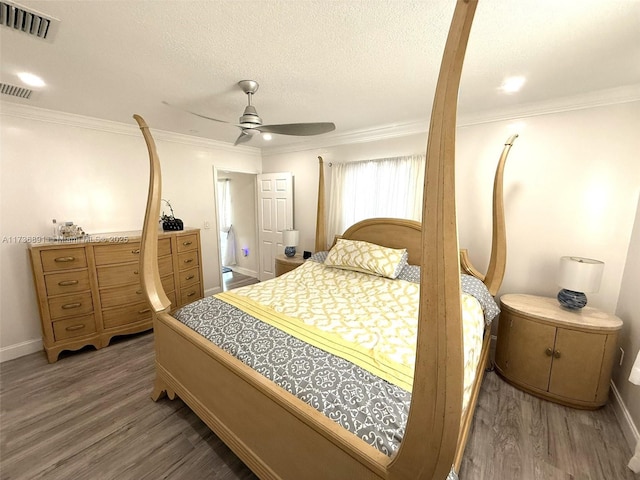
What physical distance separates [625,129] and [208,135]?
428 centimetres

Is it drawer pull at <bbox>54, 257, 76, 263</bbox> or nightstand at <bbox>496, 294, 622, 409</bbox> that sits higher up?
drawer pull at <bbox>54, 257, 76, 263</bbox>

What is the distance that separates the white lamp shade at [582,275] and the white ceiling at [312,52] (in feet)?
4.34

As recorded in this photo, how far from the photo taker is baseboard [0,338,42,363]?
2.48 meters

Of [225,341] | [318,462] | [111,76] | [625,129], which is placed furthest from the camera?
[625,129]

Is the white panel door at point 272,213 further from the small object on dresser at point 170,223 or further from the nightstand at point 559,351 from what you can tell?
the nightstand at point 559,351

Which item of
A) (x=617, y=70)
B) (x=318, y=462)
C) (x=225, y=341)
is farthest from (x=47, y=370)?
(x=617, y=70)

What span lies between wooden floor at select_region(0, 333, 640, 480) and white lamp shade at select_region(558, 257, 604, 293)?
92 centimetres

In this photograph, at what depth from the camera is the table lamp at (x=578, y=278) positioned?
1880mm

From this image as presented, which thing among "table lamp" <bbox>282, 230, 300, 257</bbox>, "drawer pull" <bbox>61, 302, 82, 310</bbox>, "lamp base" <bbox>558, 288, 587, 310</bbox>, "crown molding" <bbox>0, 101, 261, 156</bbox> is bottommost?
"drawer pull" <bbox>61, 302, 82, 310</bbox>

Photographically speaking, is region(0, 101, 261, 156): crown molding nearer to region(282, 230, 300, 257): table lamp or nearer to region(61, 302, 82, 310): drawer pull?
region(282, 230, 300, 257): table lamp

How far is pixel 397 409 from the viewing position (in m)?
1.04

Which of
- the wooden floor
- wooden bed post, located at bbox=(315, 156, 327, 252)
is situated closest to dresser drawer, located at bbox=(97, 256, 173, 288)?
the wooden floor

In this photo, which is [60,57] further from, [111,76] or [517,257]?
[517,257]

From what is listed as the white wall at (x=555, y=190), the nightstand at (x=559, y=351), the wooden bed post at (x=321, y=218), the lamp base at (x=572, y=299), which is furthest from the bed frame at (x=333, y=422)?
the wooden bed post at (x=321, y=218)
